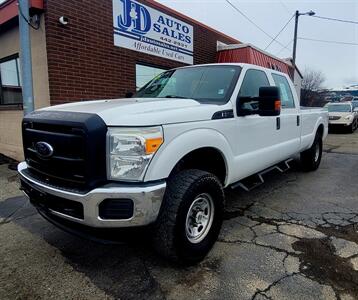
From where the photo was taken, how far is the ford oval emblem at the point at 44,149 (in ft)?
8.72

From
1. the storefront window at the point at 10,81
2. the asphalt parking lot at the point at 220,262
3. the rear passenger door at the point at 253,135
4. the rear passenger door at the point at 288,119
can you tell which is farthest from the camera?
the storefront window at the point at 10,81

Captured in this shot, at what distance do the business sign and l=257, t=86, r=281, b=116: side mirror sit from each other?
204 inches

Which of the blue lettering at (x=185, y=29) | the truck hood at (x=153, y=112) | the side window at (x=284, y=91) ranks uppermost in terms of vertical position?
the blue lettering at (x=185, y=29)

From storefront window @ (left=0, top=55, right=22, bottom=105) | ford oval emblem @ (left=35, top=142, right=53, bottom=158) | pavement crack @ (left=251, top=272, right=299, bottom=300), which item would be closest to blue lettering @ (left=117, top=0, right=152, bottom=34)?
storefront window @ (left=0, top=55, right=22, bottom=105)

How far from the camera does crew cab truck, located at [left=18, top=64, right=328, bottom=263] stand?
2389mm

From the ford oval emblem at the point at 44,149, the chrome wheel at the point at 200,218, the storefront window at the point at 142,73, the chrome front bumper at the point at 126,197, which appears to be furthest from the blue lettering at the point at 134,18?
the chrome front bumper at the point at 126,197

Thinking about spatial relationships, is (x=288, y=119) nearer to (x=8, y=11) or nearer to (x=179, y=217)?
(x=179, y=217)

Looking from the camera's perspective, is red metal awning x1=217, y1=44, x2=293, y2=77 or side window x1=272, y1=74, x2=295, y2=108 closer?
side window x1=272, y1=74, x2=295, y2=108

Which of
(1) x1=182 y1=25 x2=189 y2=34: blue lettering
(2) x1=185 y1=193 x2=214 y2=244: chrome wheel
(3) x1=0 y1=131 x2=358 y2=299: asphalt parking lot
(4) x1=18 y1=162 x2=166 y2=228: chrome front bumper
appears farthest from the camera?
(1) x1=182 y1=25 x2=189 y2=34: blue lettering

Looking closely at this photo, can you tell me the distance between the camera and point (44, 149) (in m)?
2.69

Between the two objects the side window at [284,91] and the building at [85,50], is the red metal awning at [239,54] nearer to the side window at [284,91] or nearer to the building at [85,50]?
the building at [85,50]

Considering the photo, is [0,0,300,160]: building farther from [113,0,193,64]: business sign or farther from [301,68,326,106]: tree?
[301,68,326,106]: tree

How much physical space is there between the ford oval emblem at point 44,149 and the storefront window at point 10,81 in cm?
585

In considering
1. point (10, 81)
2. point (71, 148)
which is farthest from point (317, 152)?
point (10, 81)
